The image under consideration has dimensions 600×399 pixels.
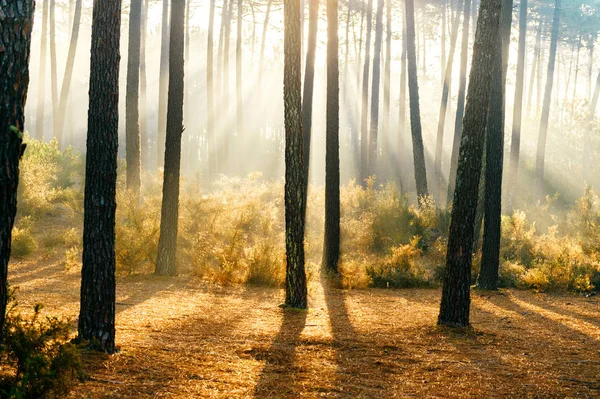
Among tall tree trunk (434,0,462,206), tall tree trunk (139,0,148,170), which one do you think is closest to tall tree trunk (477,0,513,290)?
tall tree trunk (434,0,462,206)

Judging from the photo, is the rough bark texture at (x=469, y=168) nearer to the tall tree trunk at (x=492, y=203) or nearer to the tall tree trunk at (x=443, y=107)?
the tall tree trunk at (x=492, y=203)

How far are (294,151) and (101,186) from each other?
12.2 feet

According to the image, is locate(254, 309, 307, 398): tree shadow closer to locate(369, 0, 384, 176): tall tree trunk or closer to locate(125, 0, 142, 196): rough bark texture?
locate(125, 0, 142, 196): rough bark texture

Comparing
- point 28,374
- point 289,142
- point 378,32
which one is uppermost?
point 378,32

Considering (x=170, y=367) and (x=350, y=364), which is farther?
(x=350, y=364)

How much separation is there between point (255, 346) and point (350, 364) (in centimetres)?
116

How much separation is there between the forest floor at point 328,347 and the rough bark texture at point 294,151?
23.4 inches

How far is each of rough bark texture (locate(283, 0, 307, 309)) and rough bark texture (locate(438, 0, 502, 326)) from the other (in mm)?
2262

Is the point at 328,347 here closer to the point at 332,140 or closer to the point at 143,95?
the point at 332,140

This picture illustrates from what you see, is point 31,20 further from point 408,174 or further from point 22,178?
point 408,174

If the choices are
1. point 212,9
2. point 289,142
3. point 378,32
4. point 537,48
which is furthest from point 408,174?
point 289,142

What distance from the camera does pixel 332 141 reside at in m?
13.1

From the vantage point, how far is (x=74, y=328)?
6633 mm

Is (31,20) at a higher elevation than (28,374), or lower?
higher
